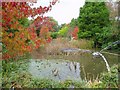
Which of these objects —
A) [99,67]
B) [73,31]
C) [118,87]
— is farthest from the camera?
[99,67]

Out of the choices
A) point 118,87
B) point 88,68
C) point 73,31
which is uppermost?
point 73,31

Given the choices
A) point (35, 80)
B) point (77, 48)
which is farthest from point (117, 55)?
point (35, 80)

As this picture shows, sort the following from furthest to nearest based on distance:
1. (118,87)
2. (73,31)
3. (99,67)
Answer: (99,67), (73,31), (118,87)

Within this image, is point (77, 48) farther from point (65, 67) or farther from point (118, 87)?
point (118, 87)

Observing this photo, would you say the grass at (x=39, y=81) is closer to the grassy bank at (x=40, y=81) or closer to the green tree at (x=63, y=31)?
the grassy bank at (x=40, y=81)

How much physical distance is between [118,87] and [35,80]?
71cm

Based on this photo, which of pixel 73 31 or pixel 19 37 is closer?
pixel 19 37

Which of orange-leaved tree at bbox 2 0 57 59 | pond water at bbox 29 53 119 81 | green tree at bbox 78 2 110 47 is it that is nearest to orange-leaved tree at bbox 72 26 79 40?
green tree at bbox 78 2 110 47

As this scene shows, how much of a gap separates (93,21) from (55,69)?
73 centimetres

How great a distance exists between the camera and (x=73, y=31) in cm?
233

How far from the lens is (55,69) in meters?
2.35

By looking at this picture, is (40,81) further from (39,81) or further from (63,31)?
(63,31)

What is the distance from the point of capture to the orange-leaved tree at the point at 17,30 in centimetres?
182

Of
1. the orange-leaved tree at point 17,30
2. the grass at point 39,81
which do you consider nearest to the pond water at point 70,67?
the grass at point 39,81
